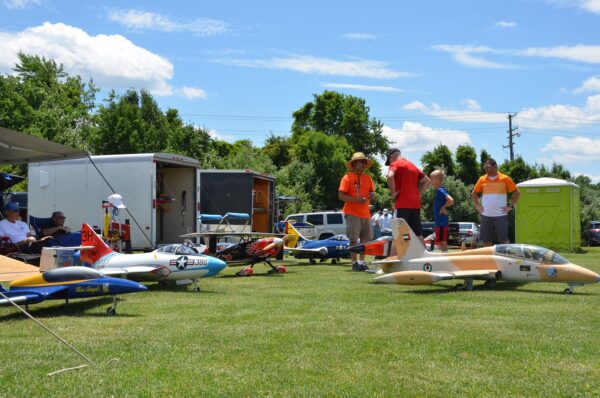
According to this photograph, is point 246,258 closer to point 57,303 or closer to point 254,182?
point 57,303

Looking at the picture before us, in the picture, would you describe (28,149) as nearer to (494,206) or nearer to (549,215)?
(494,206)

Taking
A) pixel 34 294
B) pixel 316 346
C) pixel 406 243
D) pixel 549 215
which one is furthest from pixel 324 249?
pixel 549 215

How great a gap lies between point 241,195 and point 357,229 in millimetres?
8000

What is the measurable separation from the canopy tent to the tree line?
25265mm

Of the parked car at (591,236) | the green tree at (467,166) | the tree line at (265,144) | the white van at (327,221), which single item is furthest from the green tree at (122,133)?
the parked car at (591,236)

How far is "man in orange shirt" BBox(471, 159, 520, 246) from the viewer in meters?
11.5

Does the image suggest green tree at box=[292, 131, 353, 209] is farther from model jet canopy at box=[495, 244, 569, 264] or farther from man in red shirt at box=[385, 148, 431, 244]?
model jet canopy at box=[495, 244, 569, 264]

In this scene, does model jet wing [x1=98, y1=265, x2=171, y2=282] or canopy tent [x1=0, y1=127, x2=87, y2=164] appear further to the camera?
canopy tent [x1=0, y1=127, x2=87, y2=164]

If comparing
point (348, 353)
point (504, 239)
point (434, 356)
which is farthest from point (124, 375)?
point (504, 239)

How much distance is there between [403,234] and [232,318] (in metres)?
4.20

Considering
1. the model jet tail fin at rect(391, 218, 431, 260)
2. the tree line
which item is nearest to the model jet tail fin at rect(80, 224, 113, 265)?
the model jet tail fin at rect(391, 218, 431, 260)

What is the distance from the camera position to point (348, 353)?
518 cm

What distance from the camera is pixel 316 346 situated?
17.9 ft

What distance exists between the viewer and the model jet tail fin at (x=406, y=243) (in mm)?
10242
